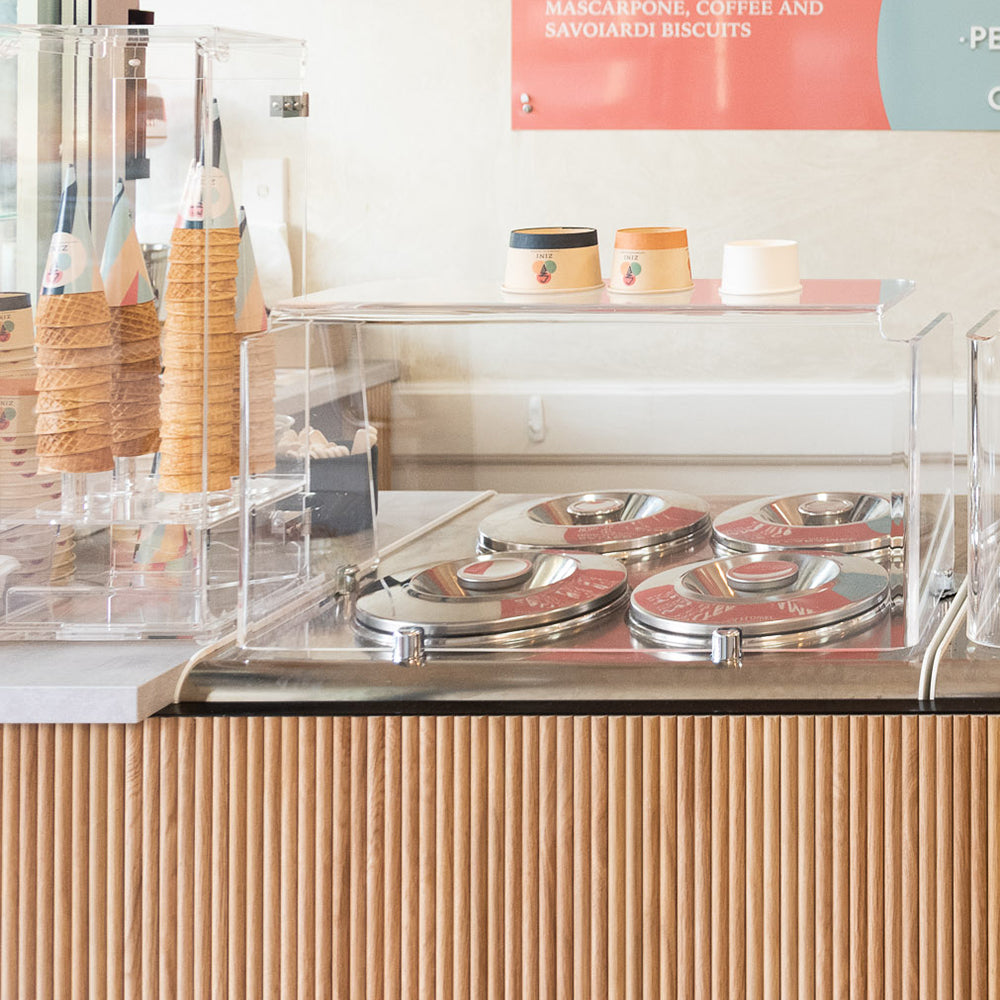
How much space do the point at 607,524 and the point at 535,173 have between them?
5.27 feet

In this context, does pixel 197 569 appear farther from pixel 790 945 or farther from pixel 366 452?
pixel 790 945

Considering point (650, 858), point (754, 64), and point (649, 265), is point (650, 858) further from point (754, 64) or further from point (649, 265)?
point (754, 64)

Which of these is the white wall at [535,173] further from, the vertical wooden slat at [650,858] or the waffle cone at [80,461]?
the vertical wooden slat at [650,858]

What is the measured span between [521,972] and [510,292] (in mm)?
509

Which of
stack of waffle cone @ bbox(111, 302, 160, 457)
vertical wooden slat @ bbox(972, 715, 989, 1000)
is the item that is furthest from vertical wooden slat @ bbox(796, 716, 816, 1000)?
stack of waffle cone @ bbox(111, 302, 160, 457)

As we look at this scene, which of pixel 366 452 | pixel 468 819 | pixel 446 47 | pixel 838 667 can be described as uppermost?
pixel 446 47

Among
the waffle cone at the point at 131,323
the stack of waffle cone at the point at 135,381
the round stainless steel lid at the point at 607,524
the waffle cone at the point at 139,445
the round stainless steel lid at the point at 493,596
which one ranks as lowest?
the round stainless steel lid at the point at 493,596

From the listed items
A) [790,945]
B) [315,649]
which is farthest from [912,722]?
[315,649]

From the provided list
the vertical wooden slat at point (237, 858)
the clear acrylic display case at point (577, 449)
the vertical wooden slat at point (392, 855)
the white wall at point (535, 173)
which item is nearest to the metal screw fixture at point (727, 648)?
the clear acrylic display case at point (577, 449)

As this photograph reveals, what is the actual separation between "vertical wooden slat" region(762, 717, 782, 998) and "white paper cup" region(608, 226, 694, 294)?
1.17 ft

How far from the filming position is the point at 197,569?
3.30 ft

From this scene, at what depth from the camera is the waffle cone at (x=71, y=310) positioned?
100 cm

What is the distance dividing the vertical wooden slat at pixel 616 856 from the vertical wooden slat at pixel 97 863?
0.34 metres

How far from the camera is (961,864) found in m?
0.88
